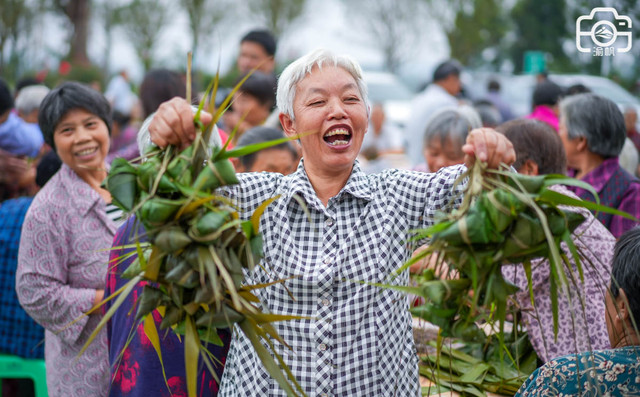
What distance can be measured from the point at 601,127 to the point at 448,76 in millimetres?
3734

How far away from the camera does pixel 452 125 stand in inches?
174

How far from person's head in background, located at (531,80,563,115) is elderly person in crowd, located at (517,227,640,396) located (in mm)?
4557

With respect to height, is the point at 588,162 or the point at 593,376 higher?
the point at 588,162

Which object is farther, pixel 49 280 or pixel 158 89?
pixel 158 89

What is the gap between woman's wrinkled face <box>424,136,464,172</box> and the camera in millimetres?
4352

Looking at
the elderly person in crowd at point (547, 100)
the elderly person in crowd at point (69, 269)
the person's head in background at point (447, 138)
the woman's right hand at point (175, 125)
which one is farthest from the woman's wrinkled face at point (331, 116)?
the elderly person in crowd at point (547, 100)

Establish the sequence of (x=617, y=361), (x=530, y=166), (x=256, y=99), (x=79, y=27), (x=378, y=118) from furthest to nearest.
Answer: (x=79, y=27) → (x=378, y=118) → (x=256, y=99) → (x=530, y=166) → (x=617, y=361)

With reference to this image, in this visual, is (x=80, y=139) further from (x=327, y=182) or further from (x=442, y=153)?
(x=442, y=153)

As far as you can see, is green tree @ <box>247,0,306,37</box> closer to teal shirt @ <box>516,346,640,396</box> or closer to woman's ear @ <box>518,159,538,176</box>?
woman's ear @ <box>518,159,538,176</box>

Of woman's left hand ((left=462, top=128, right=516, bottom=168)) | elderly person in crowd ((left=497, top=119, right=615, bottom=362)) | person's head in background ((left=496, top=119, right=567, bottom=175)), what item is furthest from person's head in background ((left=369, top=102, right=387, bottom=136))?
woman's left hand ((left=462, top=128, right=516, bottom=168))

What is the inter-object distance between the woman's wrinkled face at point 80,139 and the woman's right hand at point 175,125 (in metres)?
1.56

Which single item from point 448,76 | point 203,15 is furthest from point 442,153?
point 203,15


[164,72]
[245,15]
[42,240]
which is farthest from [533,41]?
[42,240]

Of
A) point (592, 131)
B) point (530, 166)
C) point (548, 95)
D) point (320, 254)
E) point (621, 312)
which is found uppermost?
point (548, 95)
